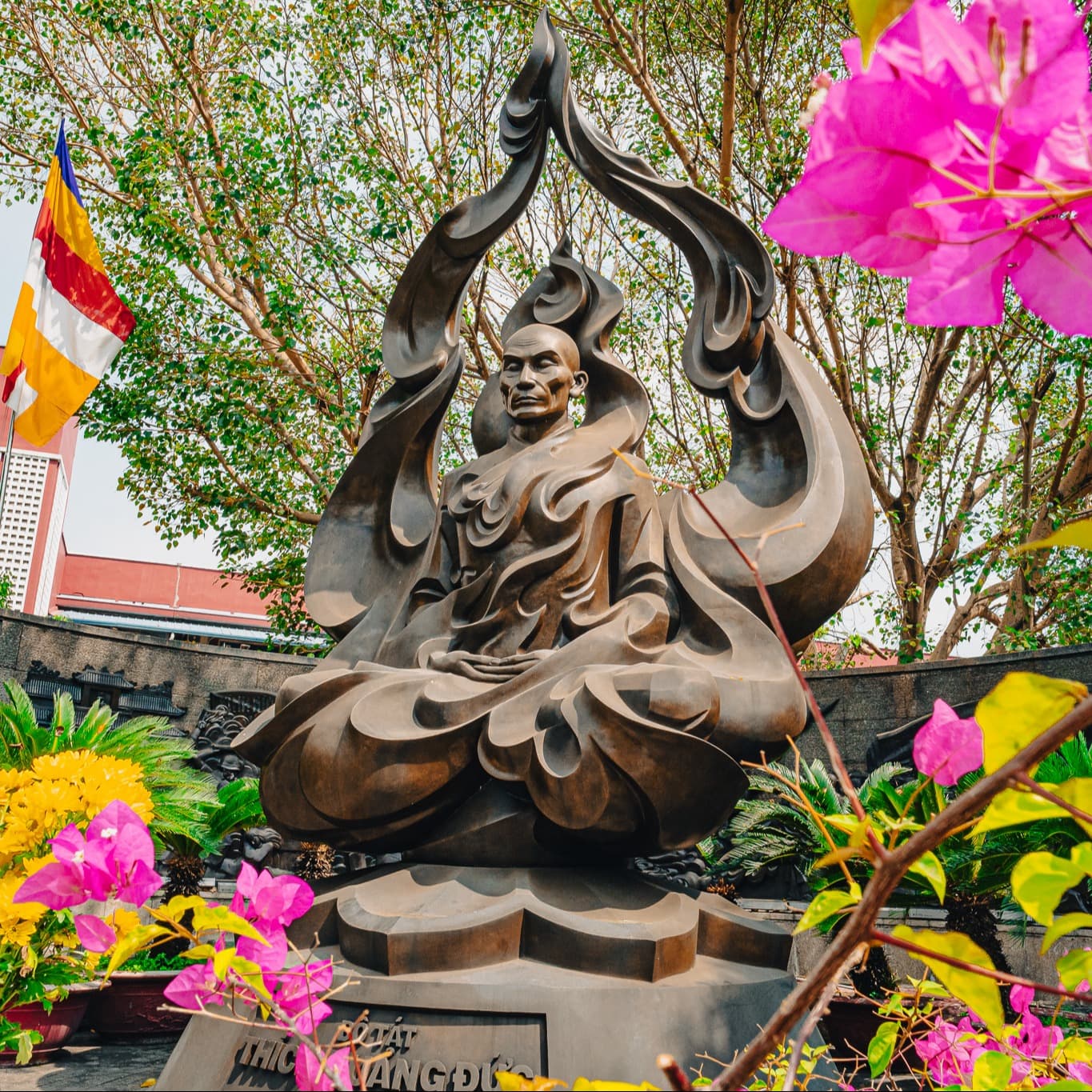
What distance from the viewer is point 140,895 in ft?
4.31

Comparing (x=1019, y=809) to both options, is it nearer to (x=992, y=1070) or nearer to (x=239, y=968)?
(x=992, y=1070)

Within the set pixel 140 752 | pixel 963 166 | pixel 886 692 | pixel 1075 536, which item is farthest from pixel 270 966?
pixel 886 692

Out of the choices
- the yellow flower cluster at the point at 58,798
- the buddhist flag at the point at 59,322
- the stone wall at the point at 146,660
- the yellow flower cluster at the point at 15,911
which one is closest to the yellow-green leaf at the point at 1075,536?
the yellow flower cluster at the point at 15,911

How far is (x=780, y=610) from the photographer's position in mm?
3848

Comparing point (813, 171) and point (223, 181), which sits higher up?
point (223, 181)

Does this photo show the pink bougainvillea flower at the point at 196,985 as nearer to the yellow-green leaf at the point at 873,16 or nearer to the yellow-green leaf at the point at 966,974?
the yellow-green leaf at the point at 966,974

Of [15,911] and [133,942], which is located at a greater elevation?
[133,942]

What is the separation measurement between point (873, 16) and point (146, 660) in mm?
10020

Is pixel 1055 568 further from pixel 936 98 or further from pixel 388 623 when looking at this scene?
pixel 936 98

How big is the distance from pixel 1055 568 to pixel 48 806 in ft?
30.4

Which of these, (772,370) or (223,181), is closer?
(772,370)

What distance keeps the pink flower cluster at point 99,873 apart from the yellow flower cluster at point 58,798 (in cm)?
182

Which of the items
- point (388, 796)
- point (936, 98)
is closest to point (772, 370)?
point (388, 796)

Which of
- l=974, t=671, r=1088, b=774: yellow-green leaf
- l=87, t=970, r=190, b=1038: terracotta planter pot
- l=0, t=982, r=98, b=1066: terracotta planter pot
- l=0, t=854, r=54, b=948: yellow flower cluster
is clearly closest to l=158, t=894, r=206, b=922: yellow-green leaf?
l=974, t=671, r=1088, b=774: yellow-green leaf
